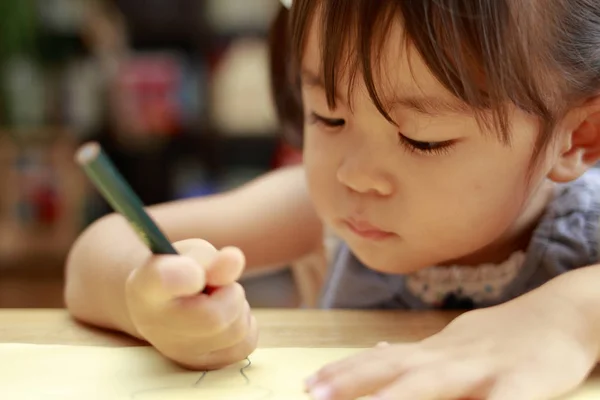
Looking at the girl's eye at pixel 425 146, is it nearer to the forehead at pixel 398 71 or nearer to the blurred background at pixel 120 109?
the forehead at pixel 398 71

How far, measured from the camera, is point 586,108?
0.63 meters

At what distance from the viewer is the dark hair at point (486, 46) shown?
0.51 m

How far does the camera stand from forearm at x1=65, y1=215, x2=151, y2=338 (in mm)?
567

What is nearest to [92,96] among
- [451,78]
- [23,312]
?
[23,312]

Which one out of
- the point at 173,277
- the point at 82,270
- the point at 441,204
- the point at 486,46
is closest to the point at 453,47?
the point at 486,46

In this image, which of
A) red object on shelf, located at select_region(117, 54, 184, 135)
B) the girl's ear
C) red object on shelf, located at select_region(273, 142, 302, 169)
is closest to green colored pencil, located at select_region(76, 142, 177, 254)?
the girl's ear

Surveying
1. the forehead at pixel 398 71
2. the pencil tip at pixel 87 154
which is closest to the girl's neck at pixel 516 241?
the forehead at pixel 398 71

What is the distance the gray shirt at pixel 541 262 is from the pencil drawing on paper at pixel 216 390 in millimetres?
327

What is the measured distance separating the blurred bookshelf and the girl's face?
1544 mm

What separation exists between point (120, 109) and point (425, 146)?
5.80ft

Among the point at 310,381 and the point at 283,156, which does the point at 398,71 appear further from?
the point at 283,156

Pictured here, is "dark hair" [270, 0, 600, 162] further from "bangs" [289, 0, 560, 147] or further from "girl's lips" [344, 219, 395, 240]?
"girl's lips" [344, 219, 395, 240]

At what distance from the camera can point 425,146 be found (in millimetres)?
562

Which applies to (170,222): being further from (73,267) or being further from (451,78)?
(451,78)
